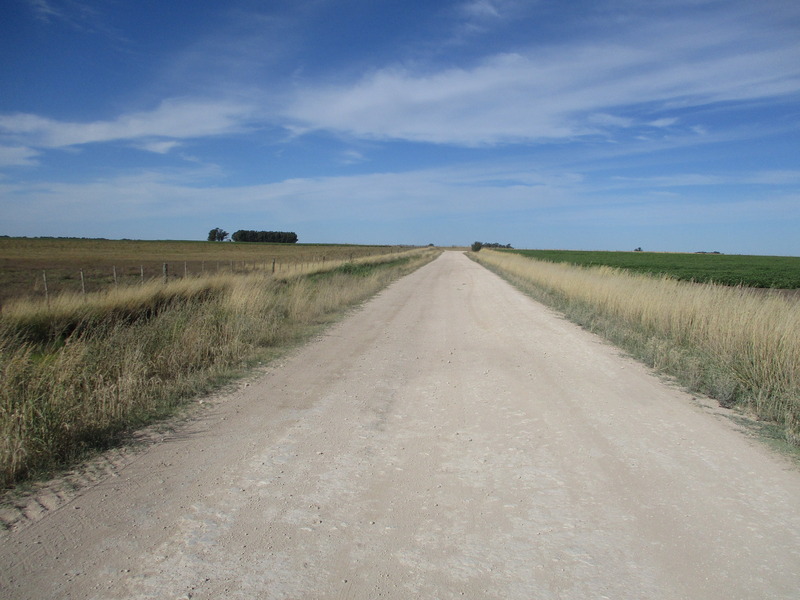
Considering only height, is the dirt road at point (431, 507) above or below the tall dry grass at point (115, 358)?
below

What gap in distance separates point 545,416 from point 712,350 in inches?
164

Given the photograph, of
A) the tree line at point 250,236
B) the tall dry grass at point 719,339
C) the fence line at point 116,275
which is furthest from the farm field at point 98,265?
the tree line at point 250,236

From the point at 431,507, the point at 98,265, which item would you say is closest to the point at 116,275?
the point at 98,265

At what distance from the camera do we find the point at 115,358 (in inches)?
259

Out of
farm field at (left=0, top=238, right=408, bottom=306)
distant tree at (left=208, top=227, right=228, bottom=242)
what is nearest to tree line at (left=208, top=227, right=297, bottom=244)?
distant tree at (left=208, top=227, right=228, bottom=242)

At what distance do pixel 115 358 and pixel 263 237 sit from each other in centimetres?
16497

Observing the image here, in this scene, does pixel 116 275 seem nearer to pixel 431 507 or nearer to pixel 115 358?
pixel 115 358

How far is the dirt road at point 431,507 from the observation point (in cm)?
270

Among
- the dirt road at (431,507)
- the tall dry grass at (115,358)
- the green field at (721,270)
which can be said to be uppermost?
the green field at (721,270)

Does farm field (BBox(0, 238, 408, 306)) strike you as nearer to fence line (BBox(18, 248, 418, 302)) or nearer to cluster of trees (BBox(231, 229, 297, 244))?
fence line (BBox(18, 248, 418, 302))

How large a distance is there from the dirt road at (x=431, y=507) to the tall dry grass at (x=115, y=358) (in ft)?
2.25

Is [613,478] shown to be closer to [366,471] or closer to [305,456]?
[366,471]

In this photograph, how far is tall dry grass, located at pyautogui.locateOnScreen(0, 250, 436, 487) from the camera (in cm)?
430

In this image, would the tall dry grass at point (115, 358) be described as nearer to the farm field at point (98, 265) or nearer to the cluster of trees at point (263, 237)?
the farm field at point (98, 265)
